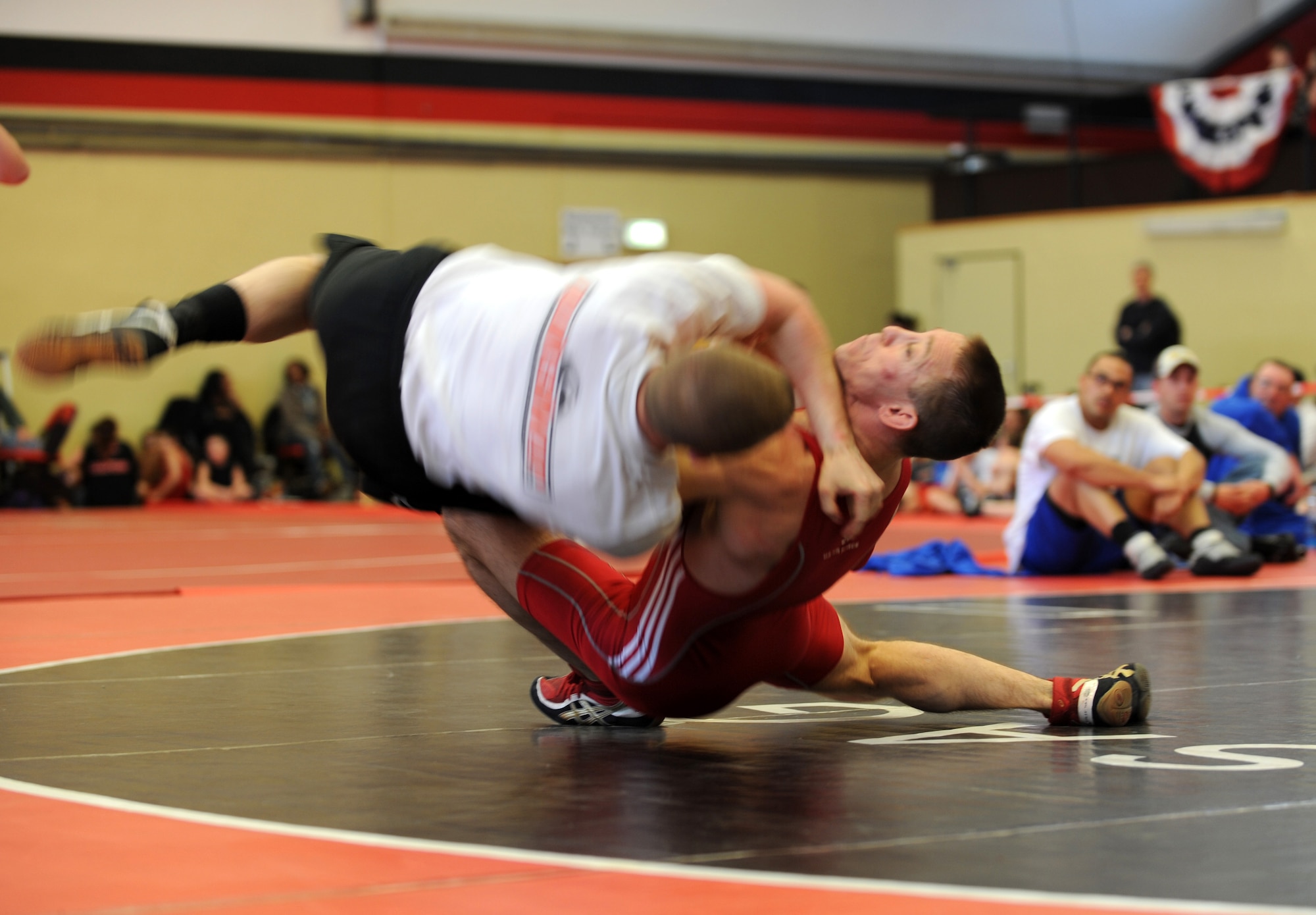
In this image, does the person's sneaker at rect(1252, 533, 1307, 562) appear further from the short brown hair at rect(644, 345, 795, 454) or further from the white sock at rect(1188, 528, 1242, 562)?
the short brown hair at rect(644, 345, 795, 454)

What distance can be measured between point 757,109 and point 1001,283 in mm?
2950

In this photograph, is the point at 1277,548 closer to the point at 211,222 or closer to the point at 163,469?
the point at 163,469

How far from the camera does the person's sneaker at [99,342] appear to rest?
241cm

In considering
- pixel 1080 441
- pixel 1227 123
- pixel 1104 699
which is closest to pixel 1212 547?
pixel 1080 441

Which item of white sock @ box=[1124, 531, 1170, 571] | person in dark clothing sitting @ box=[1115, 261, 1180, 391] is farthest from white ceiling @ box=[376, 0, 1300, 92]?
white sock @ box=[1124, 531, 1170, 571]

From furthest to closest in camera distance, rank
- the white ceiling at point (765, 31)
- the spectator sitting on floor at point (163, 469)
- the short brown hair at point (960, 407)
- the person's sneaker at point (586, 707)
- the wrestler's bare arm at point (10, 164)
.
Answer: the white ceiling at point (765, 31) < the spectator sitting on floor at point (163, 469) < the person's sneaker at point (586, 707) < the wrestler's bare arm at point (10, 164) < the short brown hair at point (960, 407)

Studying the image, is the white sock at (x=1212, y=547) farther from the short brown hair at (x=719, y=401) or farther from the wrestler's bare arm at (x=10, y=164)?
the wrestler's bare arm at (x=10, y=164)

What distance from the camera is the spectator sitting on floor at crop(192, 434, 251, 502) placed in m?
13.0

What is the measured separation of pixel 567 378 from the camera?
229 cm

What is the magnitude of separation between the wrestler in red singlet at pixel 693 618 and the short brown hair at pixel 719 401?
1.34 feet

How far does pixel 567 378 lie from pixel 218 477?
37.6 ft

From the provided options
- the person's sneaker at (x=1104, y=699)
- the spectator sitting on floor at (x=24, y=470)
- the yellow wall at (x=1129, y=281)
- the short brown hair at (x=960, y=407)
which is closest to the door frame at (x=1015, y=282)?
the yellow wall at (x=1129, y=281)

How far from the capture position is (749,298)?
2.50m

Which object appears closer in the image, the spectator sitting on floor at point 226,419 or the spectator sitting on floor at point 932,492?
the spectator sitting on floor at point 932,492
